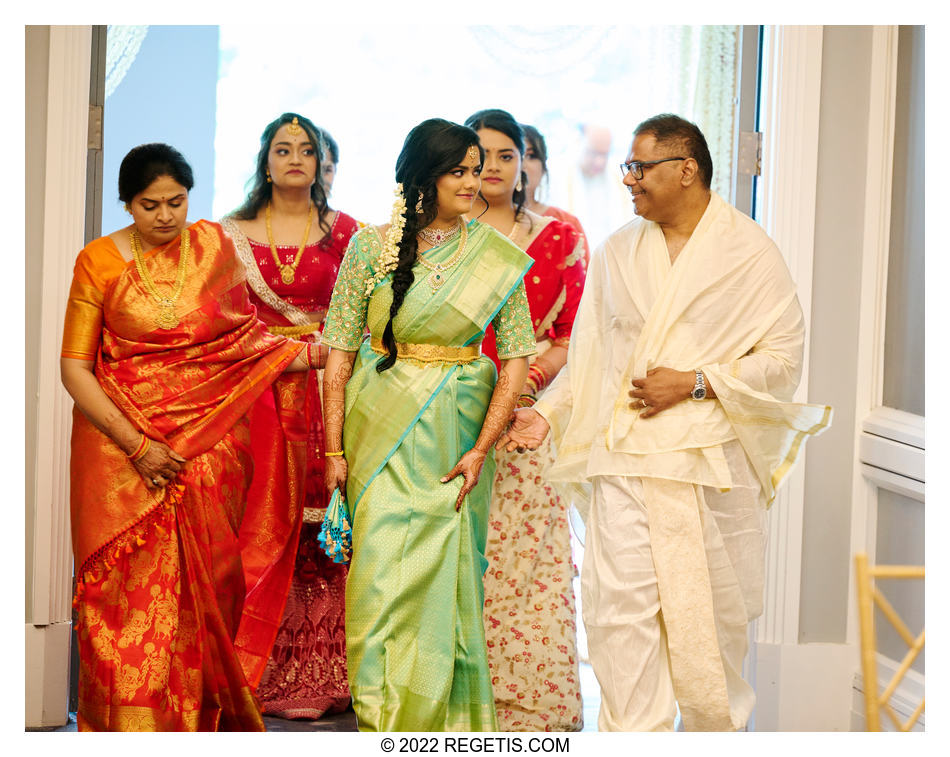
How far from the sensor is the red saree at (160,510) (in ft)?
10.9

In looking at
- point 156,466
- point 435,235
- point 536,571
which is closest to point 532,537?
point 536,571

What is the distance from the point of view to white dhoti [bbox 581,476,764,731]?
10.2ft

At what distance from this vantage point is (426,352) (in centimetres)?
335

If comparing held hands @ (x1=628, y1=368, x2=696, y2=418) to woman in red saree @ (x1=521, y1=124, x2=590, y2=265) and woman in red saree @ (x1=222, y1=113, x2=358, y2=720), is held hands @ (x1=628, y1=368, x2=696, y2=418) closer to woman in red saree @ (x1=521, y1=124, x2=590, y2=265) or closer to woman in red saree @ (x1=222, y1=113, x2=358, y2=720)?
woman in red saree @ (x1=521, y1=124, x2=590, y2=265)

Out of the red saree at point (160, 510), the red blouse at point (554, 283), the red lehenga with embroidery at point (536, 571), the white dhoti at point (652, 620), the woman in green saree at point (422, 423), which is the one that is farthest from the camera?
the red blouse at point (554, 283)

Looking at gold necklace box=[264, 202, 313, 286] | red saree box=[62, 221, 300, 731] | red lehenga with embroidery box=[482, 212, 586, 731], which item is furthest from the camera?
gold necklace box=[264, 202, 313, 286]

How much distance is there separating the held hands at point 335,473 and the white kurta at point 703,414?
66 cm

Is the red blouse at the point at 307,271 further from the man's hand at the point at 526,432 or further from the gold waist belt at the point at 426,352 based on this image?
the man's hand at the point at 526,432

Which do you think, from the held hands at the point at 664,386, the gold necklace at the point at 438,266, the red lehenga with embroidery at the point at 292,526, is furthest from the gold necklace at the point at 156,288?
the held hands at the point at 664,386

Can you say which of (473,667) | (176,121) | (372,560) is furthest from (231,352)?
(176,121)

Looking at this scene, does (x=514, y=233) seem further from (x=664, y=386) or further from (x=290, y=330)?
(x=664, y=386)

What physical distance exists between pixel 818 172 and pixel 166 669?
265cm

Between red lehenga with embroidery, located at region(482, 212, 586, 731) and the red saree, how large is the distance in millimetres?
862

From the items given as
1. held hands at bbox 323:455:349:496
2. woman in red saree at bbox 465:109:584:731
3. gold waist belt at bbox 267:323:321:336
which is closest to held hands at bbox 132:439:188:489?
held hands at bbox 323:455:349:496
